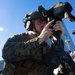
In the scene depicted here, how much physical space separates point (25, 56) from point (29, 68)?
48cm

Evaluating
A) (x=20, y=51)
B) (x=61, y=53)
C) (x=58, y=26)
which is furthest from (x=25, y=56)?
(x=58, y=26)

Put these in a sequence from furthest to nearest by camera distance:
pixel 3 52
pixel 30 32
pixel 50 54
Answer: pixel 30 32 → pixel 3 52 → pixel 50 54

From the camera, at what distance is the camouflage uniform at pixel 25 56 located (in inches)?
204

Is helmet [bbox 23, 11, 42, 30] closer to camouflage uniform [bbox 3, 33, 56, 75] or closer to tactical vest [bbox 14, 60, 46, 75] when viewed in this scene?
camouflage uniform [bbox 3, 33, 56, 75]

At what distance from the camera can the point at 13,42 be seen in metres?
5.39

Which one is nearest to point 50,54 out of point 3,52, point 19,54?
point 19,54

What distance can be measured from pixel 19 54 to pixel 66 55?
3.50ft

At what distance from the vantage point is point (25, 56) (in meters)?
5.21

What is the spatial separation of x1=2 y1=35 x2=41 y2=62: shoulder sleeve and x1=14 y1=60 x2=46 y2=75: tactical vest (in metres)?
0.28

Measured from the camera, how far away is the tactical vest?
18.1 feet

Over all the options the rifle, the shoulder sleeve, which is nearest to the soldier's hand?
the rifle

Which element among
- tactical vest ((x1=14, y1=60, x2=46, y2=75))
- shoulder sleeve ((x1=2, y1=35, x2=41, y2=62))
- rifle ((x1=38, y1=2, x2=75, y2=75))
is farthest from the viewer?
tactical vest ((x1=14, y1=60, x2=46, y2=75))

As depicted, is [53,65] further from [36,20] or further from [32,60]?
[36,20]

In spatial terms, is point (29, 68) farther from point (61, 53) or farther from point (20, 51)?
point (61, 53)
